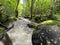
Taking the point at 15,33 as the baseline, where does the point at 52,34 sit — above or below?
above

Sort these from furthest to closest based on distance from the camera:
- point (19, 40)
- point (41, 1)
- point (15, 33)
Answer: point (41, 1), point (15, 33), point (19, 40)

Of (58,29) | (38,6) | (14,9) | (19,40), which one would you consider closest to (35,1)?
(38,6)

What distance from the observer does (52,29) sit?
6879 millimetres

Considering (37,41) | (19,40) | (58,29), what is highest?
(58,29)

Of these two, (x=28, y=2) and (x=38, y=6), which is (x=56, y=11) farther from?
(x=28, y=2)

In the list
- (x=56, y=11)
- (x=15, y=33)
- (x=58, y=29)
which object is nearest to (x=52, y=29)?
(x=58, y=29)

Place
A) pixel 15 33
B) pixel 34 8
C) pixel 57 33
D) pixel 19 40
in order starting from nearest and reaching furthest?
pixel 57 33, pixel 19 40, pixel 15 33, pixel 34 8

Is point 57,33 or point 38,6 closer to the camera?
point 57,33

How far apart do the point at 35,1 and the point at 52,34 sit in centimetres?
1189

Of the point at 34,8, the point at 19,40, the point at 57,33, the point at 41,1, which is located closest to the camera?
the point at 57,33

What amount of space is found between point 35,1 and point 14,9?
272 centimetres

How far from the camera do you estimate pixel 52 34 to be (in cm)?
661

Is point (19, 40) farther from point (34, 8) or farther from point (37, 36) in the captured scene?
point (34, 8)

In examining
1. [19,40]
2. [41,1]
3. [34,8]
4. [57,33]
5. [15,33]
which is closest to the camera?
[57,33]
